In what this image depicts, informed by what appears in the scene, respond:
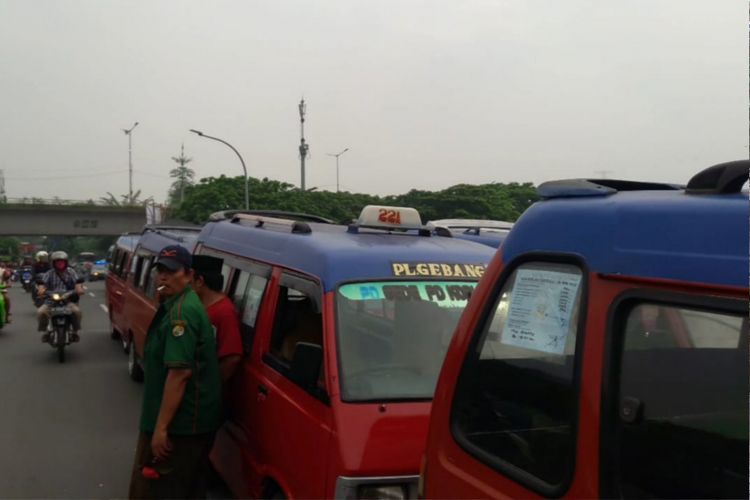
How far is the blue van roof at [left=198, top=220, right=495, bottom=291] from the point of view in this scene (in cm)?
386

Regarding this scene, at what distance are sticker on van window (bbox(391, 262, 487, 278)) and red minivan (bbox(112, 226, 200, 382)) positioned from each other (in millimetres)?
4352

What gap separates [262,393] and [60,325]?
25.7ft

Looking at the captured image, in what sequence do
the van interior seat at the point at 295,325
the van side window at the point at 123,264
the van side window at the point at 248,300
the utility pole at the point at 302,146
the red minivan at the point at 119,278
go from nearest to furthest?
the van interior seat at the point at 295,325 < the van side window at the point at 248,300 < the red minivan at the point at 119,278 < the van side window at the point at 123,264 < the utility pole at the point at 302,146

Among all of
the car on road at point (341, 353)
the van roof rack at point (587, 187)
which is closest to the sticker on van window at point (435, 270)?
the car on road at point (341, 353)

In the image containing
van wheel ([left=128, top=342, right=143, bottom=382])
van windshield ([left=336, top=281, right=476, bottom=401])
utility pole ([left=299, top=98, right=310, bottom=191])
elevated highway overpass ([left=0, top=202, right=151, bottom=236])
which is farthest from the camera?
elevated highway overpass ([left=0, top=202, right=151, bottom=236])

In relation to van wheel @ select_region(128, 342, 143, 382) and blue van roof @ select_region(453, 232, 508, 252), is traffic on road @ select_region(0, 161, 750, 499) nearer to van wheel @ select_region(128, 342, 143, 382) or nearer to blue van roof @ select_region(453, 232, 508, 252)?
van wheel @ select_region(128, 342, 143, 382)

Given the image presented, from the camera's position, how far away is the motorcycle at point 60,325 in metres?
10.6

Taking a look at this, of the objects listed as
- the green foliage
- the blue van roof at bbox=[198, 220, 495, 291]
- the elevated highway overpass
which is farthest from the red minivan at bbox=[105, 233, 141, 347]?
the elevated highway overpass

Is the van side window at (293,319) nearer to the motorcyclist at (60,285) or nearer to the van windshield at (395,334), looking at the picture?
the van windshield at (395,334)

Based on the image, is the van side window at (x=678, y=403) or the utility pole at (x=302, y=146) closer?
the van side window at (x=678, y=403)

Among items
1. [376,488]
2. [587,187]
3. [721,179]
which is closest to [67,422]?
[376,488]

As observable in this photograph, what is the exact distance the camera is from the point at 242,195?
1550 inches

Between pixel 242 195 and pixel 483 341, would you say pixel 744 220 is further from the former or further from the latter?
pixel 242 195

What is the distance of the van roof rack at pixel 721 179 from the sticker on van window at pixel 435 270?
2.37 metres
